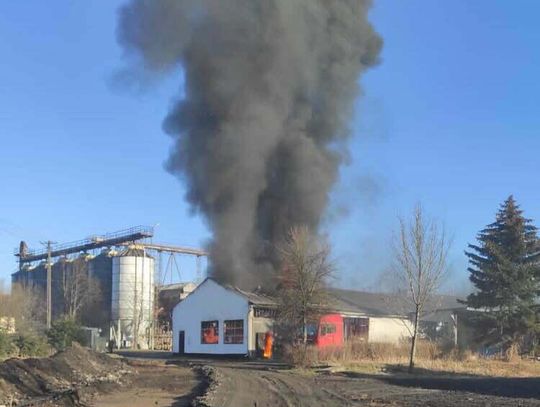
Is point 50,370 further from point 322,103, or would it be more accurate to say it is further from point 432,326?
point 432,326

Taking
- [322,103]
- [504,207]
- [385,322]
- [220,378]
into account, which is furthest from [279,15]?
[220,378]

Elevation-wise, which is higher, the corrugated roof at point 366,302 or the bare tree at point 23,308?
the corrugated roof at point 366,302

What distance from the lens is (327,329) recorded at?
1593 inches

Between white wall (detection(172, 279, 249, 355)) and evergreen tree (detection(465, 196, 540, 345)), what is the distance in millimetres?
15253

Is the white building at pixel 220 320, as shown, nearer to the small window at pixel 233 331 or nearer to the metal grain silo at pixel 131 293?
the small window at pixel 233 331

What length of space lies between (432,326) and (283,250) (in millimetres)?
15972

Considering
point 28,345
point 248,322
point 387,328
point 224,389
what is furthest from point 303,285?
point 224,389

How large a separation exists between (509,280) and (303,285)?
1380 centimetres

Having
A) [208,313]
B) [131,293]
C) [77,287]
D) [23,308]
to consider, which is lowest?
[23,308]

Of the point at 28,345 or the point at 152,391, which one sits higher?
the point at 152,391

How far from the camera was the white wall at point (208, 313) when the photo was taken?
4100cm

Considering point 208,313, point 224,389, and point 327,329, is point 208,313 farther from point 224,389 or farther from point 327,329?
point 224,389

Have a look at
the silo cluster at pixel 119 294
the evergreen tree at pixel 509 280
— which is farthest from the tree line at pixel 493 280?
the silo cluster at pixel 119 294

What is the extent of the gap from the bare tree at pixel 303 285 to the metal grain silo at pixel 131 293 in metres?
34.9
